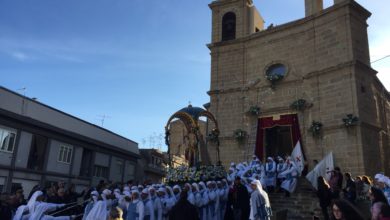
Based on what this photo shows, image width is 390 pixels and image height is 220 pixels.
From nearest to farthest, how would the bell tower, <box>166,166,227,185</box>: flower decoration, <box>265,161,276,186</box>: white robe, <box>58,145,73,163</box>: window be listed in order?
<box>166,166,227,185</box>: flower decoration → <box>265,161,276,186</box>: white robe → the bell tower → <box>58,145,73,163</box>: window

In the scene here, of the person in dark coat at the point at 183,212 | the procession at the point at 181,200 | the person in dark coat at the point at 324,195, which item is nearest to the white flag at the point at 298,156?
the procession at the point at 181,200

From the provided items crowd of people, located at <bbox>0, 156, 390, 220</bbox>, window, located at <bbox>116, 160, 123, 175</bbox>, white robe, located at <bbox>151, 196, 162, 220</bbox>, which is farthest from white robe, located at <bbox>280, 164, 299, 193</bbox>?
window, located at <bbox>116, 160, 123, 175</bbox>

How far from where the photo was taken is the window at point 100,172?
88.8 ft

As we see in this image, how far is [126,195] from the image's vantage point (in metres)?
9.60

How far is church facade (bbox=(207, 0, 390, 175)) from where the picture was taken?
1686 centimetres

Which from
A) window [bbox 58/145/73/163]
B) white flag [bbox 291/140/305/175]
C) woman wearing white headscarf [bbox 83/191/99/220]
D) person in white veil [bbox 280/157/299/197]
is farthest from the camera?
window [bbox 58/145/73/163]

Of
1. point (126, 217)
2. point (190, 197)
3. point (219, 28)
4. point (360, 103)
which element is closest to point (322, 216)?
point (190, 197)

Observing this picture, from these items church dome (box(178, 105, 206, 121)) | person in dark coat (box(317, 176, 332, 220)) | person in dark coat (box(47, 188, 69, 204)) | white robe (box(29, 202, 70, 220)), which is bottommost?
white robe (box(29, 202, 70, 220))

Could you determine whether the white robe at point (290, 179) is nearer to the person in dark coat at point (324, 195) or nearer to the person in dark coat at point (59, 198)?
the person in dark coat at point (324, 195)

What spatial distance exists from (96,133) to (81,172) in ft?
10.5

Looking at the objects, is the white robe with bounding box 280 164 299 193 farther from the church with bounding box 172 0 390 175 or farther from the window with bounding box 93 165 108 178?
the window with bounding box 93 165 108 178

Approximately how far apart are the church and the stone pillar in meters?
0.06

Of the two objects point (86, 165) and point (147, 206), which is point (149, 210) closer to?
point (147, 206)

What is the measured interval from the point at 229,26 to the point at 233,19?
1.66ft
